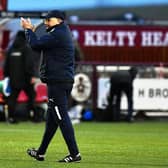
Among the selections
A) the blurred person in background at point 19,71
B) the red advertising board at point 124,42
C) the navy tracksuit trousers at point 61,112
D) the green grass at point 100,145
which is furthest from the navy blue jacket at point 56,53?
the red advertising board at point 124,42

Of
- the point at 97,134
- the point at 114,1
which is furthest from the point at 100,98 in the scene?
the point at 114,1

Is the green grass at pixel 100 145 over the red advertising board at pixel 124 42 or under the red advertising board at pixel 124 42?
over

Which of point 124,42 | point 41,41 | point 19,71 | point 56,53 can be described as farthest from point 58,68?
point 124,42

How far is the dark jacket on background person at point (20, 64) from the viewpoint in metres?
18.3

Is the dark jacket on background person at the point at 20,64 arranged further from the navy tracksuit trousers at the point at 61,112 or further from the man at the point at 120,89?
the navy tracksuit trousers at the point at 61,112

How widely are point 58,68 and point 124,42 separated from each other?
15853 mm

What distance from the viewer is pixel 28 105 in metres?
18.8

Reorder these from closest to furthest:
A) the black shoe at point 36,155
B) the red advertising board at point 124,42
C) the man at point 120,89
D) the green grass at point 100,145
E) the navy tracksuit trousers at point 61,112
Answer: the navy tracksuit trousers at point 61,112, the green grass at point 100,145, the black shoe at point 36,155, the man at point 120,89, the red advertising board at point 124,42

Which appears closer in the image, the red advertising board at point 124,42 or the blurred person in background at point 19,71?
the blurred person in background at point 19,71

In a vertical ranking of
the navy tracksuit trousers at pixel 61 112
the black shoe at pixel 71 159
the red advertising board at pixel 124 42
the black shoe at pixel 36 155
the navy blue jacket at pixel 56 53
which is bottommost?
the red advertising board at pixel 124 42

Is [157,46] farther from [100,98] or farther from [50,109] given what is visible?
[50,109]

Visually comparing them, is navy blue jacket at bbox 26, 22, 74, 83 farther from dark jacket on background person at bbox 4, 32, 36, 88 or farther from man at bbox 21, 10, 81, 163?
dark jacket on background person at bbox 4, 32, 36, 88

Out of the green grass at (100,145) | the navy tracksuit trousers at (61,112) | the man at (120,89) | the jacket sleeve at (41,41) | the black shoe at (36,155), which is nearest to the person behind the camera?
the jacket sleeve at (41,41)

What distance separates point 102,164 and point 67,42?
1.73 metres
